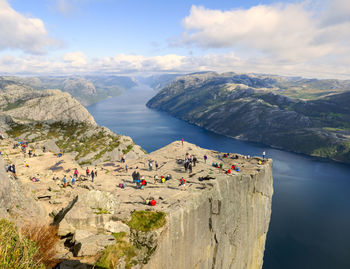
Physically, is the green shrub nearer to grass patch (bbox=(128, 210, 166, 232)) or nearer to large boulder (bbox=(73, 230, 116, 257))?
large boulder (bbox=(73, 230, 116, 257))

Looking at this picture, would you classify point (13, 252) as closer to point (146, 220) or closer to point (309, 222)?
point (146, 220)

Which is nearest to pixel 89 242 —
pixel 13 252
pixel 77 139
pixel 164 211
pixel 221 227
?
pixel 13 252

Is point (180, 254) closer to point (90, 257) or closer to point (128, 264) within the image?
point (128, 264)

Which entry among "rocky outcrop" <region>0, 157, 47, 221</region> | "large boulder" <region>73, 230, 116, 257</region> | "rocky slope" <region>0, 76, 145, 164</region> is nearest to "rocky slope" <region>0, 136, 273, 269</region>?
"large boulder" <region>73, 230, 116, 257</region>

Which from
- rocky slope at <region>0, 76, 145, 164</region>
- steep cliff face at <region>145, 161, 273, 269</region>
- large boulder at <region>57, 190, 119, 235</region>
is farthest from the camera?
rocky slope at <region>0, 76, 145, 164</region>

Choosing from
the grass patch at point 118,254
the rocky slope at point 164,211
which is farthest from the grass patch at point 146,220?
the grass patch at point 118,254

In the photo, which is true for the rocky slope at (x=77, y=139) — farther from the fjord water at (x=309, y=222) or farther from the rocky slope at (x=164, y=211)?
the fjord water at (x=309, y=222)
